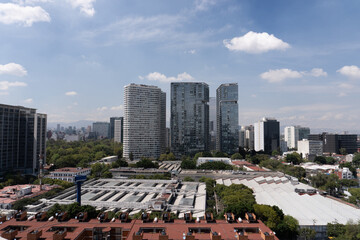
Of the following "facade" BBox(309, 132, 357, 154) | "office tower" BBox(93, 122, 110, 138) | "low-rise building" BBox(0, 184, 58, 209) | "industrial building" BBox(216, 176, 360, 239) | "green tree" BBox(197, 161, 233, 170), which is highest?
"office tower" BBox(93, 122, 110, 138)

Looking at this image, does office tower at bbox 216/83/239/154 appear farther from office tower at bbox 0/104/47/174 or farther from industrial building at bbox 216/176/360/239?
office tower at bbox 0/104/47/174

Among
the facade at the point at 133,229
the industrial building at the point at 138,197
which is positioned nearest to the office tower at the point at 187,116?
the industrial building at the point at 138,197

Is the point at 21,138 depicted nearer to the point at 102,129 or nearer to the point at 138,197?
the point at 138,197

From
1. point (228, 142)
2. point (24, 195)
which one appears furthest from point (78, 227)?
point (228, 142)

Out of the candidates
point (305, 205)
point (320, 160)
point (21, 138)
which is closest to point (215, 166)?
point (305, 205)

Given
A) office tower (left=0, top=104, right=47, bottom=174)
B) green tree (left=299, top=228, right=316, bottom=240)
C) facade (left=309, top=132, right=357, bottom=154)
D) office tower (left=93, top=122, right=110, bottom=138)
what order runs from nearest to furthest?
1. green tree (left=299, top=228, right=316, bottom=240)
2. office tower (left=0, top=104, right=47, bottom=174)
3. facade (left=309, top=132, right=357, bottom=154)
4. office tower (left=93, top=122, right=110, bottom=138)

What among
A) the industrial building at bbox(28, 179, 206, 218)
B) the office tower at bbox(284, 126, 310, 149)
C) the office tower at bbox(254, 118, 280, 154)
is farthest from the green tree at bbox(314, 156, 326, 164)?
the office tower at bbox(284, 126, 310, 149)

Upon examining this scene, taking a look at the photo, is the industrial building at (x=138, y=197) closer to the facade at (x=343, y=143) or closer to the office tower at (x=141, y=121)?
the office tower at (x=141, y=121)
